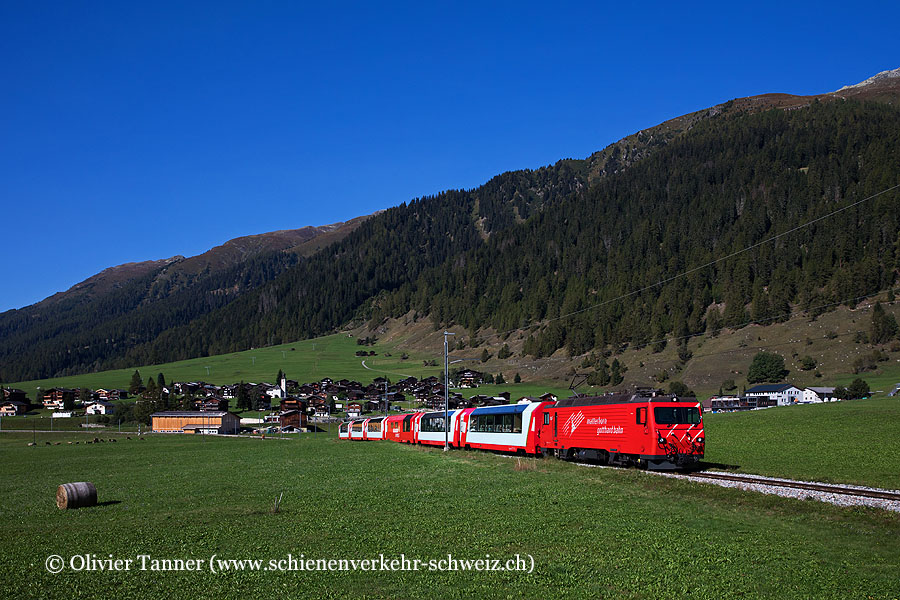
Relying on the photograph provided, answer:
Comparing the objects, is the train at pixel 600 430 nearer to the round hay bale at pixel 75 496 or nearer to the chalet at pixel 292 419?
the round hay bale at pixel 75 496

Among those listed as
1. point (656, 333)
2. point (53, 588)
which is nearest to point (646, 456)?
point (53, 588)

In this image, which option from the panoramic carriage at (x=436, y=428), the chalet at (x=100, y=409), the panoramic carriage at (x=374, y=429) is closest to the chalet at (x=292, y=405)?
the chalet at (x=100, y=409)

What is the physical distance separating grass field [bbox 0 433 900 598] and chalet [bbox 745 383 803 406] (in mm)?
107155

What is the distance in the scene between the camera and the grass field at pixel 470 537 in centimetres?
1450

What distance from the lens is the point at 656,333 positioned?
184000 mm

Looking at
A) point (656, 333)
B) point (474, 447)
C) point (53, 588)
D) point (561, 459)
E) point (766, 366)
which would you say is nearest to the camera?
point (53, 588)

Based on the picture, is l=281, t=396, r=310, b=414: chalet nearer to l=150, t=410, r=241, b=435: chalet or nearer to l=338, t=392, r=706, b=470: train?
l=150, t=410, r=241, b=435: chalet

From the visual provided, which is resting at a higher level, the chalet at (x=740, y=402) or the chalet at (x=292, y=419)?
the chalet at (x=740, y=402)

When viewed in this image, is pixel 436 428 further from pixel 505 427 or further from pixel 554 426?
pixel 554 426

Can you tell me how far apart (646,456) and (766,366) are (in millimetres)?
121435

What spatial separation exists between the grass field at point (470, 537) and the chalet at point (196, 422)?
107m

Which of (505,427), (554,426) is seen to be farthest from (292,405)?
(554,426)

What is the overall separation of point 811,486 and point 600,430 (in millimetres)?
13446

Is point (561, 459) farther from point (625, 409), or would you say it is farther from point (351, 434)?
point (351, 434)
